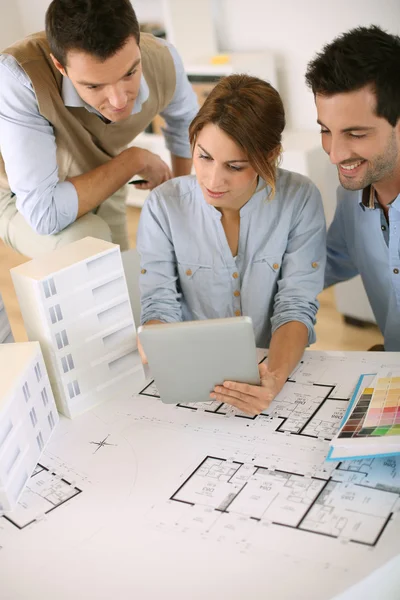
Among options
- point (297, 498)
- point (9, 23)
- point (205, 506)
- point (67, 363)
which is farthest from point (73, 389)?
point (9, 23)

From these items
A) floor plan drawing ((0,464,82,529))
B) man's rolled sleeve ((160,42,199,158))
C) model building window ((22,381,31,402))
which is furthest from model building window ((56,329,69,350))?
man's rolled sleeve ((160,42,199,158))

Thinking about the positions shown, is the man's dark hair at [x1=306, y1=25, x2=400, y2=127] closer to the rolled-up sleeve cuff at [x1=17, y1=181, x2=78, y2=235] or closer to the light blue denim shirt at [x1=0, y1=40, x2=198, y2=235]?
the light blue denim shirt at [x1=0, y1=40, x2=198, y2=235]

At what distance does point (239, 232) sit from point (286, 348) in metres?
0.34

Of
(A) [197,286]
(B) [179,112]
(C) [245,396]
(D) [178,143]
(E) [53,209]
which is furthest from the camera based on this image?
(D) [178,143]

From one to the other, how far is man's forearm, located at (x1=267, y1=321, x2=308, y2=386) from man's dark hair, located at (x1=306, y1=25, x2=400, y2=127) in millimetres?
489

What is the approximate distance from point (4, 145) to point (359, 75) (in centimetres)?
92

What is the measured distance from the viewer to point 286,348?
4.90 feet

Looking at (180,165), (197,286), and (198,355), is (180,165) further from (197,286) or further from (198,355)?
(198,355)

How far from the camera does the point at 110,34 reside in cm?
165

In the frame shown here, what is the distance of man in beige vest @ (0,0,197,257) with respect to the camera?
167cm

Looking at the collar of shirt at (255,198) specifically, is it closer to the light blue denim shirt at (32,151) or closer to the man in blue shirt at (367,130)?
the man in blue shirt at (367,130)

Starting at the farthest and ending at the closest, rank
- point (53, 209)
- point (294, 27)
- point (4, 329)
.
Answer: point (294, 27) → point (53, 209) → point (4, 329)

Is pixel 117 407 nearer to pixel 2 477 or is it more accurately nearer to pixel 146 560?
pixel 2 477

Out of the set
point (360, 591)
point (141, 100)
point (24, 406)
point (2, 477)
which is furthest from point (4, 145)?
point (360, 591)
